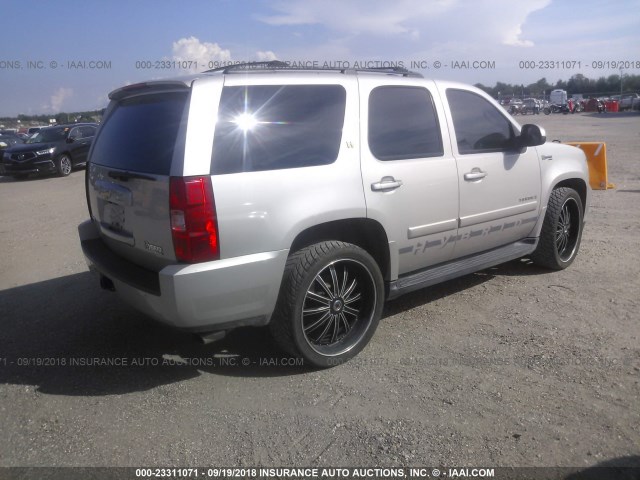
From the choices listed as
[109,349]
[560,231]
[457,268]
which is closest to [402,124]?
[457,268]

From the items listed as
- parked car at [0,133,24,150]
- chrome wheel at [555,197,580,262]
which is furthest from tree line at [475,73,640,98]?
chrome wheel at [555,197,580,262]

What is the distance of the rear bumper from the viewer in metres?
3.01

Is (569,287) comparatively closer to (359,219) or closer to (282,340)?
(359,219)

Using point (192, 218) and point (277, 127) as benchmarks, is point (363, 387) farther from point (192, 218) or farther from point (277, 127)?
point (277, 127)

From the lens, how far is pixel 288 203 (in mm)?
3262

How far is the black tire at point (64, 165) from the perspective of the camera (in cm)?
1655

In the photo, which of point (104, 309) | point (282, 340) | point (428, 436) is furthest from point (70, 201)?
point (428, 436)

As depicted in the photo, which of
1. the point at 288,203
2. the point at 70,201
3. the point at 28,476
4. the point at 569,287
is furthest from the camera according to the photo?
the point at 70,201

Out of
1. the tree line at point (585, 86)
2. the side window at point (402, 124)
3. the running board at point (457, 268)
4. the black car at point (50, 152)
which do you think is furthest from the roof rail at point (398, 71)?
the tree line at point (585, 86)

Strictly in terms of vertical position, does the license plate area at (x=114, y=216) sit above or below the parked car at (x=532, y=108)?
below

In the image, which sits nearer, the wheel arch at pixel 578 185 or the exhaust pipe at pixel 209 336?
the exhaust pipe at pixel 209 336

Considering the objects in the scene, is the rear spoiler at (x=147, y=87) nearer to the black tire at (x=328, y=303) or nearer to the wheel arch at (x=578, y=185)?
the black tire at (x=328, y=303)

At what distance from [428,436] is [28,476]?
2.06 meters

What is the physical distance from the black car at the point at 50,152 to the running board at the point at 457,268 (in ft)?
46.3
